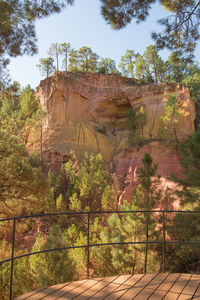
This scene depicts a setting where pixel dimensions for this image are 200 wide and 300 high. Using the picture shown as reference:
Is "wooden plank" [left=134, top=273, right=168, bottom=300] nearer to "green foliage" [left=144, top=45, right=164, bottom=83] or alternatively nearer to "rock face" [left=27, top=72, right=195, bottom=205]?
"rock face" [left=27, top=72, right=195, bottom=205]

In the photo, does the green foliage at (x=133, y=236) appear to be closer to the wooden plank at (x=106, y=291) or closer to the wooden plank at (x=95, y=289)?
the wooden plank at (x=95, y=289)

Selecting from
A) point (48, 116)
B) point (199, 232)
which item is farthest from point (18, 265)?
point (48, 116)

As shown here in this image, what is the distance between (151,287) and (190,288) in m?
0.43

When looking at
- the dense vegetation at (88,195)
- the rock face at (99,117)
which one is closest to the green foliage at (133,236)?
the dense vegetation at (88,195)

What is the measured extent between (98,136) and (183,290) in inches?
984

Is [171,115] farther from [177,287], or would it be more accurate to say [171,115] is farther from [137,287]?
[137,287]

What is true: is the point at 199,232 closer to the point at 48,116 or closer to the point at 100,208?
the point at 100,208

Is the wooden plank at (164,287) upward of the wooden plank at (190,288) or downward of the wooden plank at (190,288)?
downward

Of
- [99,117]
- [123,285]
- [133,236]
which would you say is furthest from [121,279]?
[99,117]

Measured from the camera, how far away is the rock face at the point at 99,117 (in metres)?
24.6

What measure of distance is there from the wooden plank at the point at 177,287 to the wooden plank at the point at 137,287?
0.30 meters

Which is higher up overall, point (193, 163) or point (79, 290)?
point (193, 163)

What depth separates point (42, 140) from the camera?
84.3ft

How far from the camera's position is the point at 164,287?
2.71 metres
